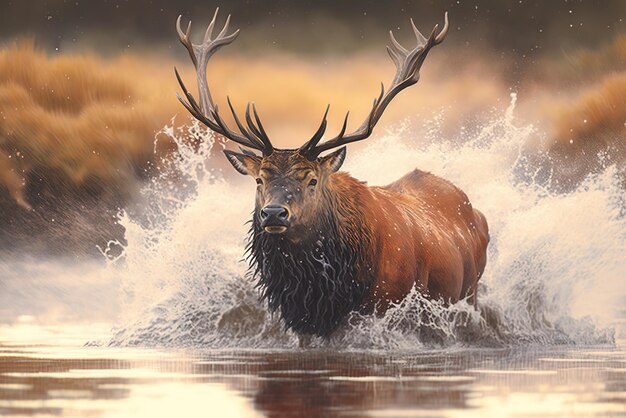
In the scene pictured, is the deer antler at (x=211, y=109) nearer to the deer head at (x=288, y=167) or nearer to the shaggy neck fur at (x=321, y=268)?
the deer head at (x=288, y=167)

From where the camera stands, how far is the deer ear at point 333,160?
1111 centimetres

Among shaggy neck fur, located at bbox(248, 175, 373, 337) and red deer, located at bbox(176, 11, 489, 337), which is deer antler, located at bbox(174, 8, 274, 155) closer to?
red deer, located at bbox(176, 11, 489, 337)

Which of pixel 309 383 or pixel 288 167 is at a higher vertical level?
pixel 288 167

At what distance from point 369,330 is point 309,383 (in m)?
2.95

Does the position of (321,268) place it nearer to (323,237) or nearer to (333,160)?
(323,237)

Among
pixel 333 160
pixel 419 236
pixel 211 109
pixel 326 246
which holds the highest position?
pixel 211 109

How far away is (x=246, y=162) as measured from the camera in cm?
1119

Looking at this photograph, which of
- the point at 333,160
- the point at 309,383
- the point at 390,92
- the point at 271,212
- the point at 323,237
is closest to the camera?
the point at 309,383

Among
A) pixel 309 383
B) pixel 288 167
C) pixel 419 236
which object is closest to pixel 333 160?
pixel 288 167

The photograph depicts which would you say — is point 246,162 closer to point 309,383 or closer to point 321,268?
point 321,268

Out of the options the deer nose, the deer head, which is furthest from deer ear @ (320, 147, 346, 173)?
the deer nose

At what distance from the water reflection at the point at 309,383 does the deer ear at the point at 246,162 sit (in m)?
1.37

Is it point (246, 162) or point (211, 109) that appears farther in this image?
point (211, 109)

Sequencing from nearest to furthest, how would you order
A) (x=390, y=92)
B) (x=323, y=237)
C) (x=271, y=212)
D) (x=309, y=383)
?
(x=309, y=383), (x=271, y=212), (x=323, y=237), (x=390, y=92)
